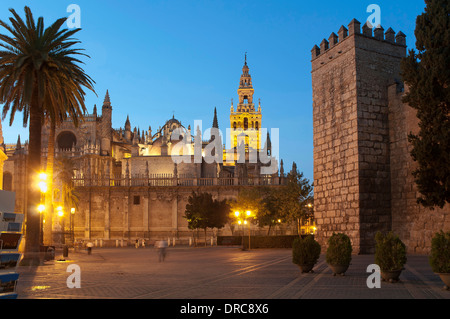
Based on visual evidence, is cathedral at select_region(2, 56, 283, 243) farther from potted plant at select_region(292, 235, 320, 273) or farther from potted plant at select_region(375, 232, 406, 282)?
potted plant at select_region(375, 232, 406, 282)

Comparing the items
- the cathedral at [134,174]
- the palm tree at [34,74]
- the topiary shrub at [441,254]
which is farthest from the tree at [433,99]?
the cathedral at [134,174]

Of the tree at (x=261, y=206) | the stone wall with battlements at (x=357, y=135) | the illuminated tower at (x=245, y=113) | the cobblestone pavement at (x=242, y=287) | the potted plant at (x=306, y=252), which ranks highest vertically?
the illuminated tower at (x=245, y=113)

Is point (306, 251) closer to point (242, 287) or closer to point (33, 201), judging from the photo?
point (242, 287)

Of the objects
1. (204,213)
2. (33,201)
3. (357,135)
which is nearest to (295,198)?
(204,213)

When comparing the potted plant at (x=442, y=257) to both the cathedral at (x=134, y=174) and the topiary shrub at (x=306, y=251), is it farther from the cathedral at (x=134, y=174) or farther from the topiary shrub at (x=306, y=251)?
the cathedral at (x=134, y=174)

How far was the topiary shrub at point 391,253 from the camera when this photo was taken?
11.1 m

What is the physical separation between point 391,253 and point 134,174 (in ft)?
Answer: 167

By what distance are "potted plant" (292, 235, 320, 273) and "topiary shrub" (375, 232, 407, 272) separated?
272 centimetres

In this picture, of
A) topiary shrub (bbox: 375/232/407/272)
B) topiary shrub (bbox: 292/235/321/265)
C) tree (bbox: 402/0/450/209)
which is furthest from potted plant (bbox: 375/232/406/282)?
tree (bbox: 402/0/450/209)

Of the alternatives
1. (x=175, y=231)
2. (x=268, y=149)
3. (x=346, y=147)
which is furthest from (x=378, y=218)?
(x=268, y=149)

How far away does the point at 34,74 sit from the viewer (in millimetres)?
19484

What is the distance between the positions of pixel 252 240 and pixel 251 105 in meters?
79.9
